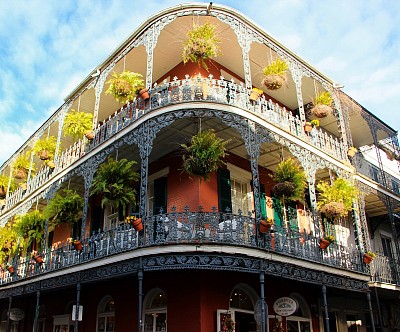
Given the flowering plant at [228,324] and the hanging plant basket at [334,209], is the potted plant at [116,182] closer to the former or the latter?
the flowering plant at [228,324]

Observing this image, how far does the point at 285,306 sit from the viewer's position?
9.48 m

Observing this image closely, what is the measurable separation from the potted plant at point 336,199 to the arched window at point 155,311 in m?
4.83

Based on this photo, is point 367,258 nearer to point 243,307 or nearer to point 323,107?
point 243,307

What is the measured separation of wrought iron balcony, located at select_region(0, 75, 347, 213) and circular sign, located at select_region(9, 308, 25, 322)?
5913 millimetres

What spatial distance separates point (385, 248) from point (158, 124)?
11.4 meters

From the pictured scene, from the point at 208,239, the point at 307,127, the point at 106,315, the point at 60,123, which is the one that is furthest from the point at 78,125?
the point at 307,127

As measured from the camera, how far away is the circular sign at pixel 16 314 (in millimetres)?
14691

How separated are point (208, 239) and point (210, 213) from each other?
2.02 feet

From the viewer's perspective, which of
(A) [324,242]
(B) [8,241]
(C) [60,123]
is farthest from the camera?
(B) [8,241]

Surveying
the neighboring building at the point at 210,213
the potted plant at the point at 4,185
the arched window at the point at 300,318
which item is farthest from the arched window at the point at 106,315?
the potted plant at the point at 4,185

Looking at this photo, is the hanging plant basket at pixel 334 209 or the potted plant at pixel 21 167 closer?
the hanging plant basket at pixel 334 209

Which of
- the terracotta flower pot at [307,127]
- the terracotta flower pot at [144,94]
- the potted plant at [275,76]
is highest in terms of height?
the potted plant at [275,76]

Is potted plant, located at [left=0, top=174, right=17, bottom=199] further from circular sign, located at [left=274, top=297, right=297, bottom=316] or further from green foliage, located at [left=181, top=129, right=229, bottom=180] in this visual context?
circular sign, located at [left=274, top=297, right=297, bottom=316]

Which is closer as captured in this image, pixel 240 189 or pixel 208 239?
pixel 208 239
